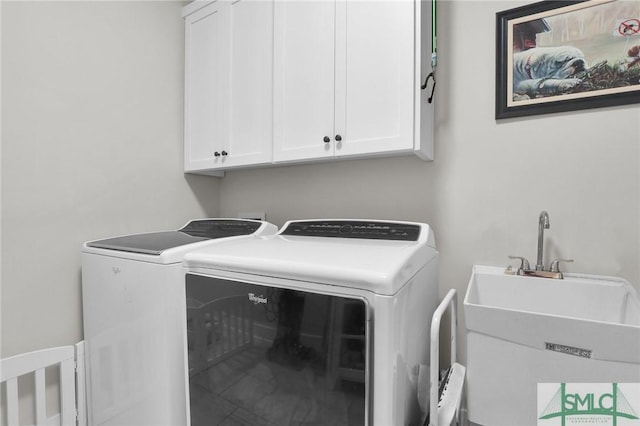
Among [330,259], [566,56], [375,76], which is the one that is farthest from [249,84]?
[566,56]

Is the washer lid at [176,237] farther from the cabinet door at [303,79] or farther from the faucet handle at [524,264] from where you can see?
the faucet handle at [524,264]

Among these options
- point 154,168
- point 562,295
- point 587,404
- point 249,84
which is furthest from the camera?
point 154,168

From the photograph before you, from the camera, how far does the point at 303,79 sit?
1487 millimetres

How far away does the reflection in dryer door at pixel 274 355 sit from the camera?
82cm

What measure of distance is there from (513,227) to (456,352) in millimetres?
609

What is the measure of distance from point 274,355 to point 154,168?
1.39 m

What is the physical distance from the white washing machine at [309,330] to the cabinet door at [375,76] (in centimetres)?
42

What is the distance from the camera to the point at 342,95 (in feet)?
4.56

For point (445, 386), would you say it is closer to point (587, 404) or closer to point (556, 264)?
point (587, 404)

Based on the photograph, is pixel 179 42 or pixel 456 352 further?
pixel 179 42

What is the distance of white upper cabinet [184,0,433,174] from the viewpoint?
1262 millimetres

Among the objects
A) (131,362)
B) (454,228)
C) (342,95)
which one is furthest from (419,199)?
(131,362)

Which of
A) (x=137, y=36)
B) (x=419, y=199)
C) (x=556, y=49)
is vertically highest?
(x=137, y=36)

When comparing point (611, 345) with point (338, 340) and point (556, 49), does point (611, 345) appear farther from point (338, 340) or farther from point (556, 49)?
point (556, 49)
